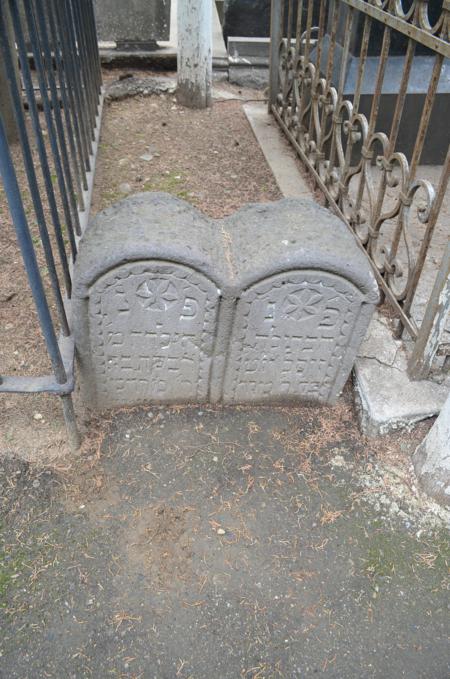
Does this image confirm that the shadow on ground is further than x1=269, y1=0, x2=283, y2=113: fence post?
No

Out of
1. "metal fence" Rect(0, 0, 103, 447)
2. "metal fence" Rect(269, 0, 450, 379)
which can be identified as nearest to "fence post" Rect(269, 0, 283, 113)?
"metal fence" Rect(269, 0, 450, 379)

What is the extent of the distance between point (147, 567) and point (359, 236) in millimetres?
2042

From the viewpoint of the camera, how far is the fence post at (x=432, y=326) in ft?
7.03

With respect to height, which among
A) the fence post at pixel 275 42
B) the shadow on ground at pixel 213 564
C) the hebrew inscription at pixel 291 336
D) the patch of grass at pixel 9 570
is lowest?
the shadow on ground at pixel 213 564

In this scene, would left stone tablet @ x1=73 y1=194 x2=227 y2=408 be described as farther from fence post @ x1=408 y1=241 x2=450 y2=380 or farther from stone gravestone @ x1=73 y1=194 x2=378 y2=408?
fence post @ x1=408 y1=241 x2=450 y2=380

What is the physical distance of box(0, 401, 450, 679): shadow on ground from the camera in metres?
1.75

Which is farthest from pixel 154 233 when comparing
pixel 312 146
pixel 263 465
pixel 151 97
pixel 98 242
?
pixel 151 97

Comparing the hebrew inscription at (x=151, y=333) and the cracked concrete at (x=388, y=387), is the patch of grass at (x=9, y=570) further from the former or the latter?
the cracked concrete at (x=388, y=387)

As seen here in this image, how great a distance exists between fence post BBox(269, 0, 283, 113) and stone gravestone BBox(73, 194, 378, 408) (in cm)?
280

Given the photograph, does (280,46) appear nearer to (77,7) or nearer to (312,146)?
(312,146)

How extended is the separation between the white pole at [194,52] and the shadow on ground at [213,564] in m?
3.89

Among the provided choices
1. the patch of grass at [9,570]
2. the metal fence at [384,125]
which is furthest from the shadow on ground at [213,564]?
the metal fence at [384,125]

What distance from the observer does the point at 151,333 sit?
2166 millimetres

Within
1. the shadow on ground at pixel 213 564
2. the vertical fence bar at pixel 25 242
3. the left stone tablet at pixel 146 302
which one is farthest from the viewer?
the left stone tablet at pixel 146 302
